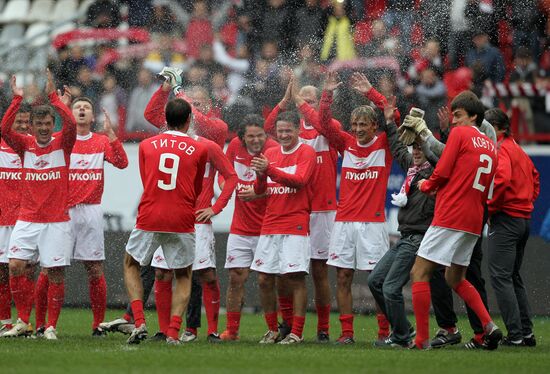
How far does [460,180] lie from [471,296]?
3.49ft

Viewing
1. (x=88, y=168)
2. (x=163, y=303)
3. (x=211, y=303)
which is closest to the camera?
(x=163, y=303)

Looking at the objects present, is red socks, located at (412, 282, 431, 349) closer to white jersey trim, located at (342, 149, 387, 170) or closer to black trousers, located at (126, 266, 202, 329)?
white jersey trim, located at (342, 149, 387, 170)

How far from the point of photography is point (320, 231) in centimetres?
1305

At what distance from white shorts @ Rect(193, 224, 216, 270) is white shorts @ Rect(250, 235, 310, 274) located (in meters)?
0.64

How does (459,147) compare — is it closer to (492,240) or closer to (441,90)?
(492,240)

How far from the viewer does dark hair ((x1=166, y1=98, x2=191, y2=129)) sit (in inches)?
443

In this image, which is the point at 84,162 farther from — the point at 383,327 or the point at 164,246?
the point at 383,327

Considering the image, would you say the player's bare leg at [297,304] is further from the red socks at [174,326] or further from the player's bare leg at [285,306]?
the red socks at [174,326]

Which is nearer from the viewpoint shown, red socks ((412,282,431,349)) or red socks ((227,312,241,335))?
red socks ((412,282,431,349))

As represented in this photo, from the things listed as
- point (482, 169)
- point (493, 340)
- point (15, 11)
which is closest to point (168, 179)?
point (482, 169)

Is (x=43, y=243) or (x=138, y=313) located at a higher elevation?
(x=43, y=243)

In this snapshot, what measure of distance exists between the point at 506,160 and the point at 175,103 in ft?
11.1

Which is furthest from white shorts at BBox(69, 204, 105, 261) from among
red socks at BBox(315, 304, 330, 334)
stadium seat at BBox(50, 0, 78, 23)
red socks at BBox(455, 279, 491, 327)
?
stadium seat at BBox(50, 0, 78, 23)

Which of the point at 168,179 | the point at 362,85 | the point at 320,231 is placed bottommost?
the point at 320,231
